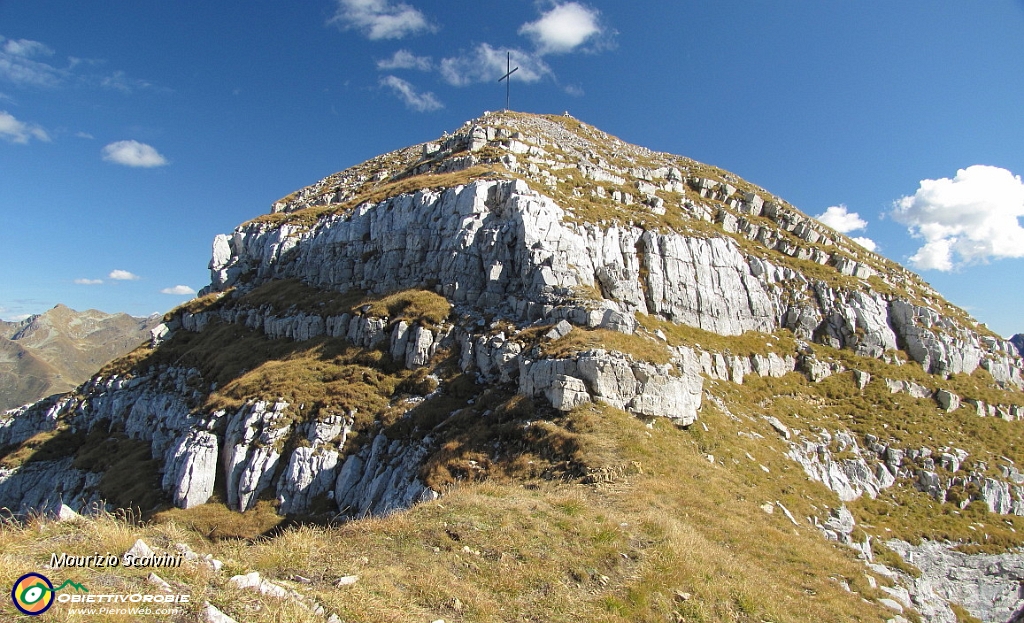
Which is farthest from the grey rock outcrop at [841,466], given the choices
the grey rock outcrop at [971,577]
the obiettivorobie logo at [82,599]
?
the obiettivorobie logo at [82,599]

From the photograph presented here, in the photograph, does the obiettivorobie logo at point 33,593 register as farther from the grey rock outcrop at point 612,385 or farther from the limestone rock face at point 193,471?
the limestone rock face at point 193,471

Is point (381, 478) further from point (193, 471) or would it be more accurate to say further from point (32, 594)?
point (32, 594)

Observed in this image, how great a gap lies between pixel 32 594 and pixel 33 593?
0.03m

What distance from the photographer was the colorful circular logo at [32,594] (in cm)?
511

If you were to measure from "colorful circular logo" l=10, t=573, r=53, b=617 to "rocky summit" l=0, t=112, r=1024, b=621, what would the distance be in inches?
536

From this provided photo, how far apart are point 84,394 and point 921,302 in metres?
99.1

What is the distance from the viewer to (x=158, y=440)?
37.2m

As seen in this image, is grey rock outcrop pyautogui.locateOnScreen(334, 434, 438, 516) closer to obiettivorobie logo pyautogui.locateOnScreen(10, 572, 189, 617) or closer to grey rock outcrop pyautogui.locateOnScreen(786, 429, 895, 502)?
obiettivorobie logo pyautogui.locateOnScreen(10, 572, 189, 617)

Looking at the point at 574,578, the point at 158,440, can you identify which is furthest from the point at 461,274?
the point at 158,440

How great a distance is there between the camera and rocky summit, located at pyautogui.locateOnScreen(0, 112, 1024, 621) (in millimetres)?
23031

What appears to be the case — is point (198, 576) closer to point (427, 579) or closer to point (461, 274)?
point (427, 579)

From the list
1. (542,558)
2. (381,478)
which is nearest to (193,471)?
(381,478)

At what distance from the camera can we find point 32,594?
209 inches

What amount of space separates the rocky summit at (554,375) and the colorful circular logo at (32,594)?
13.6 meters
